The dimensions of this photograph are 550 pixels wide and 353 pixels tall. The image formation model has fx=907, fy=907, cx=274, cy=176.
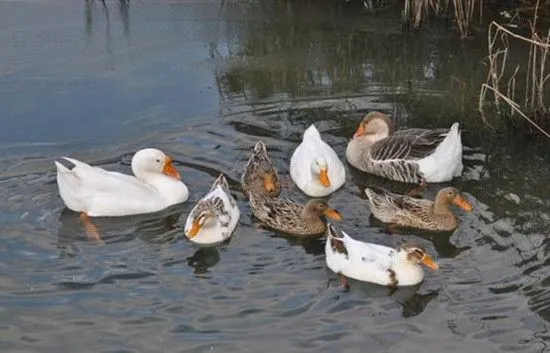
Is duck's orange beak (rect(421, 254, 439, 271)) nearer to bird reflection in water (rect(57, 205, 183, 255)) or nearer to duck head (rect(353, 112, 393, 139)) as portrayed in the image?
bird reflection in water (rect(57, 205, 183, 255))

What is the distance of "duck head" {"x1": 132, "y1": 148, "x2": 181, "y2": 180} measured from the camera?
28.2 ft

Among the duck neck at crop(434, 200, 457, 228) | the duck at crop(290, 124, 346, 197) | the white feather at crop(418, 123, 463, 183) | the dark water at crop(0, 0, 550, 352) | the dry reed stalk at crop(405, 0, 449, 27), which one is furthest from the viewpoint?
the dry reed stalk at crop(405, 0, 449, 27)

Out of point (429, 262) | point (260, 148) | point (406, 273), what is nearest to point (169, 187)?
point (260, 148)

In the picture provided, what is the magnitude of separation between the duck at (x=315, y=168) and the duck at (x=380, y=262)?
4.67 ft

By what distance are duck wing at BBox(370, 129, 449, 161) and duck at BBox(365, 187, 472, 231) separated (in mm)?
1019

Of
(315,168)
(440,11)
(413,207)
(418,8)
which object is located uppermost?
(418,8)

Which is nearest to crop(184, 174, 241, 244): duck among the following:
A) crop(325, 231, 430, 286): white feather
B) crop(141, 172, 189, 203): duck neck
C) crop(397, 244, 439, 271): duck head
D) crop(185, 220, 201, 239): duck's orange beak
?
crop(185, 220, 201, 239): duck's orange beak

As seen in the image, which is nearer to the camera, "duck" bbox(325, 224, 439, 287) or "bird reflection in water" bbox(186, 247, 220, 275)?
"duck" bbox(325, 224, 439, 287)

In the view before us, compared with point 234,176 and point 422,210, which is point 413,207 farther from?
point 234,176

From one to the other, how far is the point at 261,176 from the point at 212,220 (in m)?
1.11

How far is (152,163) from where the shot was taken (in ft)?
28.2

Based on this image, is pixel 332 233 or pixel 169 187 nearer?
pixel 332 233

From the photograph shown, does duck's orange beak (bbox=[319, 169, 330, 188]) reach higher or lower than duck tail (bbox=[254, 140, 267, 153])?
lower

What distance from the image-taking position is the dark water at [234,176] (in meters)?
6.53
